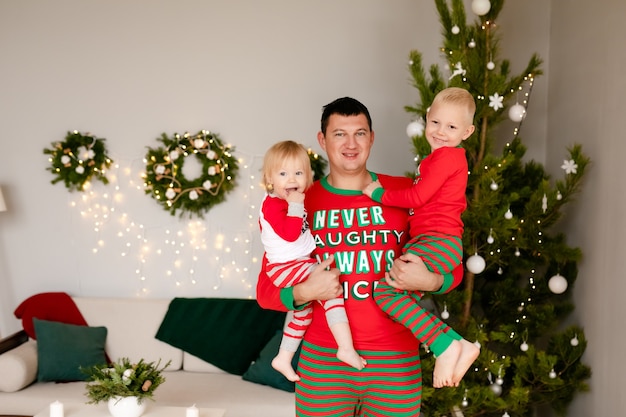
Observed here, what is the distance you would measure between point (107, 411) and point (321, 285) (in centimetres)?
157

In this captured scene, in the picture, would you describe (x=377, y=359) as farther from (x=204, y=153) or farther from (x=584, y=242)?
(x=204, y=153)

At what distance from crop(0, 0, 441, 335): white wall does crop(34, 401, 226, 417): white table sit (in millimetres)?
1054

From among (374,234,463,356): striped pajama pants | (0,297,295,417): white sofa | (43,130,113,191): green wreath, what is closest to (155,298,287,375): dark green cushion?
(0,297,295,417): white sofa

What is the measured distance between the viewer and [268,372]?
330 cm

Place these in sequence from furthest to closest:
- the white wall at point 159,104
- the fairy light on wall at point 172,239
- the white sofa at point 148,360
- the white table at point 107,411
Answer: the fairy light on wall at point 172,239 < the white wall at point 159,104 < the white sofa at point 148,360 < the white table at point 107,411

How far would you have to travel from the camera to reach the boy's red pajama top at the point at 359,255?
5.88 ft

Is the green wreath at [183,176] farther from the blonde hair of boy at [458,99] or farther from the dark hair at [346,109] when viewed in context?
the blonde hair of boy at [458,99]

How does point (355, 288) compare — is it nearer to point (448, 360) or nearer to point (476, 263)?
point (448, 360)

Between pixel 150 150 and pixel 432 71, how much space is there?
1.81 meters

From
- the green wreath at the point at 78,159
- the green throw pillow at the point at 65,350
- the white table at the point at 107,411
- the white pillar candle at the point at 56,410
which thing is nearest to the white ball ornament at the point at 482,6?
the white table at the point at 107,411

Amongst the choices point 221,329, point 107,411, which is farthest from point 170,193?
point 107,411

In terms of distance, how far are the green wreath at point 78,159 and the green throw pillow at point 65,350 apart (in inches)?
33.8

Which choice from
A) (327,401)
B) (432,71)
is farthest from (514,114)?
(327,401)

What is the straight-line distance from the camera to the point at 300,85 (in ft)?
12.2
